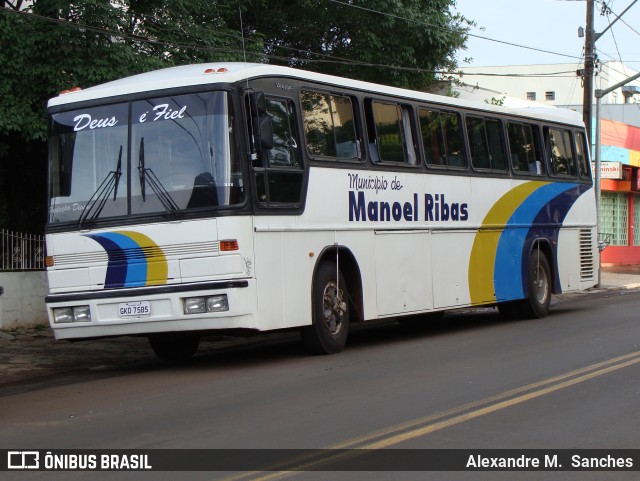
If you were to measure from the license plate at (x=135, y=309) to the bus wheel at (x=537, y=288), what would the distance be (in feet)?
27.5

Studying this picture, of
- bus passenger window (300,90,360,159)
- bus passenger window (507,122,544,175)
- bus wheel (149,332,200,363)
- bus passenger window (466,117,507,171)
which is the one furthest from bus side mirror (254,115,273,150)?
bus passenger window (507,122,544,175)

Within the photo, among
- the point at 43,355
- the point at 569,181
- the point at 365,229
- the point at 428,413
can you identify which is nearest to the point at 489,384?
the point at 428,413

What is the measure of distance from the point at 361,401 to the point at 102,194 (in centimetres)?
436

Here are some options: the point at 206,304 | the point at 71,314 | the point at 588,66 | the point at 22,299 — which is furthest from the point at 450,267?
the point at 588,66

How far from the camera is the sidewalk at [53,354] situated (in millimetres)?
12992

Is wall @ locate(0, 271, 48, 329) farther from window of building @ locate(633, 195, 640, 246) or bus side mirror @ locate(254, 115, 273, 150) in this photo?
window of building @ locate(633, 195, 640, 246)

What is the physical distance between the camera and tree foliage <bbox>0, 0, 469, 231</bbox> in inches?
659

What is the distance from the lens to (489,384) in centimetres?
993

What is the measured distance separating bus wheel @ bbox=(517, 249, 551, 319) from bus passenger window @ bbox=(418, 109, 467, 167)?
9.19 feet

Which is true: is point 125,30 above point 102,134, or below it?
above

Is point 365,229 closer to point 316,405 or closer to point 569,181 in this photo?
point 316,405

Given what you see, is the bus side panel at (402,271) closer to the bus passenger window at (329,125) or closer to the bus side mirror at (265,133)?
the bus passenger window at (329,125)

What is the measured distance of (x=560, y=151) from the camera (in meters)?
19.2

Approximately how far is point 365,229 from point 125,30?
22.8 feet
